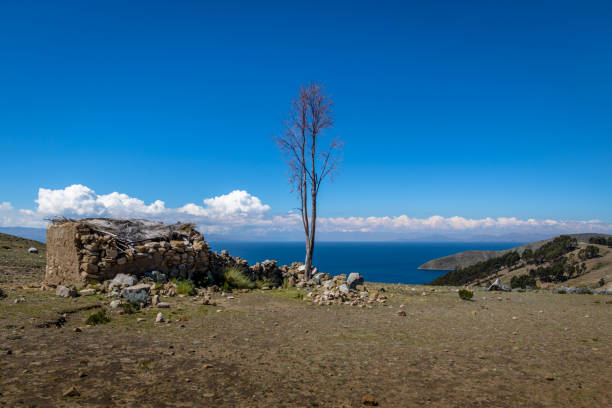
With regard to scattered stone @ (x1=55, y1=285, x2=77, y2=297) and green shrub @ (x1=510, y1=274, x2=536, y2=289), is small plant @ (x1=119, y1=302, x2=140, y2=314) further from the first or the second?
green shrub @ (x1=510, y1=274, x2=536, y2=289)

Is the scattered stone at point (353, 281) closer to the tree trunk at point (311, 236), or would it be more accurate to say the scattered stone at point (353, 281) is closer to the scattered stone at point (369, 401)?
the tree trunk at point (311, 236)

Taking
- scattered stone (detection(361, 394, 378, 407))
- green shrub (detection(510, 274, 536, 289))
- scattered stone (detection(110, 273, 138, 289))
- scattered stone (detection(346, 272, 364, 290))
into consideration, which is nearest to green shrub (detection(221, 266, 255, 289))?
scattered stone (detection(110, 273, 138, 289))

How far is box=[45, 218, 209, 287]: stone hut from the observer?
12.7 m

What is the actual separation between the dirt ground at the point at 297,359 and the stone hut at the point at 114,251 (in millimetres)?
3072

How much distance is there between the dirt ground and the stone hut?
307 centimetres

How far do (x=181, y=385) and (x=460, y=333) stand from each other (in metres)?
5.73

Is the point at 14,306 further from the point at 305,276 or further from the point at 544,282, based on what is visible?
the point at 544,282

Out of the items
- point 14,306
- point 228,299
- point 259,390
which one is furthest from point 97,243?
point 259,390

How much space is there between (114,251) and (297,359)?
32.0 feet

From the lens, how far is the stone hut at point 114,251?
41.6 feet

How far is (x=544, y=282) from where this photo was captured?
29750 millimetres

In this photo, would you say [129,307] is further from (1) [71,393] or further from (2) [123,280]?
(1) [71,393]

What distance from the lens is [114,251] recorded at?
1280cm

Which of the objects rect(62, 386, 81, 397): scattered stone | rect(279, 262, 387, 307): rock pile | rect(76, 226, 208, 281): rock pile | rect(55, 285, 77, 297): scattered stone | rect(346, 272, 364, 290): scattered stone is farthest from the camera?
rect(346, 272, 364, 290): scattered stone
